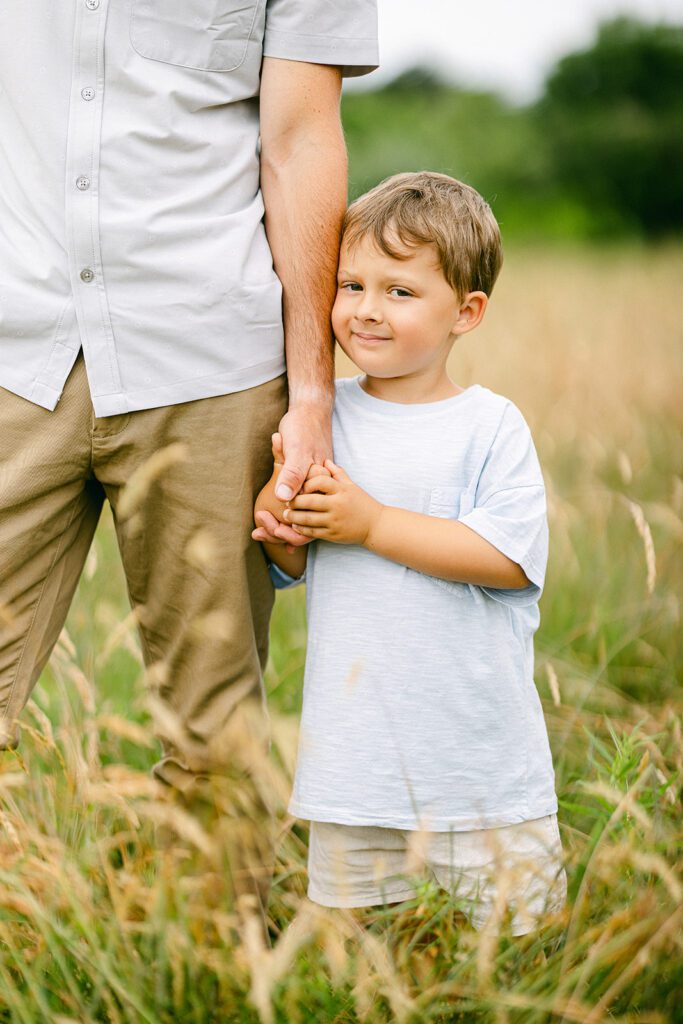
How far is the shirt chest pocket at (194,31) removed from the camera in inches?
74.2

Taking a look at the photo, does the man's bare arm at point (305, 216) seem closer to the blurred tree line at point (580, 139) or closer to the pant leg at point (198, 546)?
the pant leg at point (198, 546)

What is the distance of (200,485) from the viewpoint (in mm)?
2072

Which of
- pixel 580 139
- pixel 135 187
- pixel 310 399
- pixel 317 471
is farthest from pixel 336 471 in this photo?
pixel 580 139

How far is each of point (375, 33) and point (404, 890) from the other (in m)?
1.71

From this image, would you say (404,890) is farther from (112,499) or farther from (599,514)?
(599,514)

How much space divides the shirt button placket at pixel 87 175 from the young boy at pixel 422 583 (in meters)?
0.45

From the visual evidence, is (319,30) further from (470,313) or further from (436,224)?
(470,313)

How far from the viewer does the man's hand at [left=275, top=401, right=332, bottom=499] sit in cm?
196

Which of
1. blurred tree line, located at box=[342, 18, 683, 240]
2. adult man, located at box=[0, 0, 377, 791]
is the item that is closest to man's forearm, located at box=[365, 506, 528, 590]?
adult man, located at box=[0, 0, 377, 791]

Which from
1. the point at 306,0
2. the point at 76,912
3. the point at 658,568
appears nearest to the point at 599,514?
the point at 658,568

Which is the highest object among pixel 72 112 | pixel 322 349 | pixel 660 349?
pixel 72 112

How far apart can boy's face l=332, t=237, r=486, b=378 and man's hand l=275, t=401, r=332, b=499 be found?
0.13 meters

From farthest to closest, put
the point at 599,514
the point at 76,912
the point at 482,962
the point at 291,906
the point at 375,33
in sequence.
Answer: the point at 599,514, the point at 291,906, the point at 375,33, the point at 76,912, the point at 482,962

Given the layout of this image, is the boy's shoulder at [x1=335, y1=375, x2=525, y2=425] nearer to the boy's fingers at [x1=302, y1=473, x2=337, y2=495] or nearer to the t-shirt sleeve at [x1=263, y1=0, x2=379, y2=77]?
the boy's fingers at [x1=302, y1=473, x2=337, y2=495]
